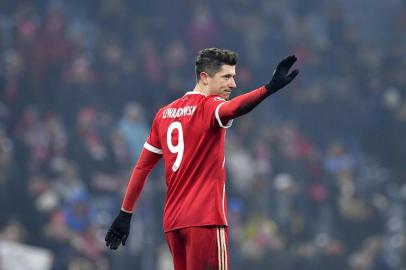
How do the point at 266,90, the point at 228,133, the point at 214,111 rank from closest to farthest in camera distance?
the point at 266,90 → the point at 214,111 → the point at 228,133

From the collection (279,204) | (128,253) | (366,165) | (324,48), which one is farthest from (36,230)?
(324,48)

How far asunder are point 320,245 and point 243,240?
3.79 feet

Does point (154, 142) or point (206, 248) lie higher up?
point (154, 142)

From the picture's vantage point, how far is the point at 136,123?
12633 mm

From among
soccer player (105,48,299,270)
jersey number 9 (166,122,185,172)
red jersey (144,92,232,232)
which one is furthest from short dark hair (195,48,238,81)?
jersey number 9 (166,122,185,172)

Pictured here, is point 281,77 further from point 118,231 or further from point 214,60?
point 118,231

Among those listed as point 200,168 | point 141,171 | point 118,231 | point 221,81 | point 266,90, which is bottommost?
point 118,231

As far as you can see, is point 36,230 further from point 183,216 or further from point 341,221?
point 183,216

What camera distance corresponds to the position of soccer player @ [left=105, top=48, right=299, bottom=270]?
17.4 ft

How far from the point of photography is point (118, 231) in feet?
19.0

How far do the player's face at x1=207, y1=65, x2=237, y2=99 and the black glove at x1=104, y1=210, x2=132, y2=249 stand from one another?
96 centimetres

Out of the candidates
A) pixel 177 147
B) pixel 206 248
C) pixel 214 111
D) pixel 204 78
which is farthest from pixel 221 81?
pixel 206 248

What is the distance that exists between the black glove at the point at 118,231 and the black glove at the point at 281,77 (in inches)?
53.9

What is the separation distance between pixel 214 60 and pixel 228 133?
7.64m
